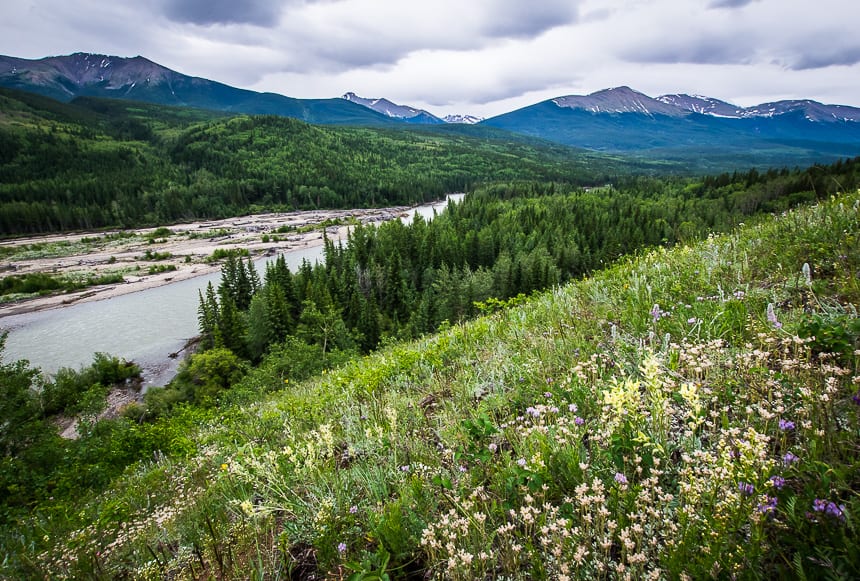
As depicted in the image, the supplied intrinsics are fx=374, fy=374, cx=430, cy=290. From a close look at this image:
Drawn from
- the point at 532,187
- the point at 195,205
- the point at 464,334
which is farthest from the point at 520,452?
the point at 195,205

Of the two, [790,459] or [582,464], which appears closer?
[790,459]

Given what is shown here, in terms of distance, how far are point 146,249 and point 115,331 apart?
47.6m

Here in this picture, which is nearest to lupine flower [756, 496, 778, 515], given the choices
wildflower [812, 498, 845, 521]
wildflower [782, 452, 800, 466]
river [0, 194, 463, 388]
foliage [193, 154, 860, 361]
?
wildflower [812, 498, 845, 521]

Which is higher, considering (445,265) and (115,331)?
(445,265)

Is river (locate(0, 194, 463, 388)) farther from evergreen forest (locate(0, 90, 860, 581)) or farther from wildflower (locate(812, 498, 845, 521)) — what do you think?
wildflower (locate(812, 498, 845, 521))

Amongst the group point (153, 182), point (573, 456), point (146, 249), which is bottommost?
point (146, 249)

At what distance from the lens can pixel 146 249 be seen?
8819 cm

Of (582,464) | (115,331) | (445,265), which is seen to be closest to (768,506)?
(582,464)

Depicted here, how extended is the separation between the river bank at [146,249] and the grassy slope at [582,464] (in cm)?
7586

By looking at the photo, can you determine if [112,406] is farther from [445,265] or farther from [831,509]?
[831,509]

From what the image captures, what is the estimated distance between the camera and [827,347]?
2.56 m

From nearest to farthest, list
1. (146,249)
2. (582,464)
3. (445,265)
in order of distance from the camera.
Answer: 1. (582,464)
2. (445,265)
3. (146,249)

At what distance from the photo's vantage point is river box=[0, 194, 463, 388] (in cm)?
4372

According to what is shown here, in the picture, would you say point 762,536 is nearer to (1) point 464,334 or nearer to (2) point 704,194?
(1) point 464,334
